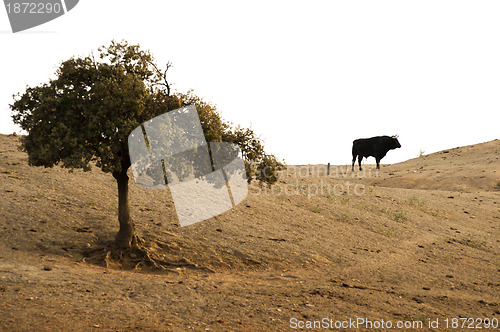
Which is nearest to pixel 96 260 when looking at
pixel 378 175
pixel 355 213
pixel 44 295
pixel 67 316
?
pixel 44 295

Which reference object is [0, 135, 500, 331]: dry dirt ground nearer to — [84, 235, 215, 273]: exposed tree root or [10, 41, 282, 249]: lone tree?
[84, 235, 215, 273]: exposed tree root

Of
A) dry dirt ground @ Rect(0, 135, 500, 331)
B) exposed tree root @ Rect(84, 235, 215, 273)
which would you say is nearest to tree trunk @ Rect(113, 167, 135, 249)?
exposed tree root @ Rect(84, 235, 215, 273)

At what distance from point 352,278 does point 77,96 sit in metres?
11.0

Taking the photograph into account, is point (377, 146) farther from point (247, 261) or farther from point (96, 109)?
point (96, 109)

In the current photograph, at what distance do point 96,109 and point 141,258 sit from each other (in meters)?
5.37

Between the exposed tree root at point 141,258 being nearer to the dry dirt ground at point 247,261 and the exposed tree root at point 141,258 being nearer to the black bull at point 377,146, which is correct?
the dry dirt ground at point 247,261

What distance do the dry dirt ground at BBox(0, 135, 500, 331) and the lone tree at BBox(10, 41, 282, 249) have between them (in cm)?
349

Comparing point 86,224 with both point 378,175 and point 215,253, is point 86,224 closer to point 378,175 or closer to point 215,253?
point 215,253

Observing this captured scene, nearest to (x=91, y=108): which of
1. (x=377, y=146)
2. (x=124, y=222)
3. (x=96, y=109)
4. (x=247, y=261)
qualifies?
(x=96, y=109)

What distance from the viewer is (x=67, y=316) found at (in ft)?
31.1

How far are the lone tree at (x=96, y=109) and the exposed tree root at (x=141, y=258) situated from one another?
3.22 meters

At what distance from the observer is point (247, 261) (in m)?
15.5

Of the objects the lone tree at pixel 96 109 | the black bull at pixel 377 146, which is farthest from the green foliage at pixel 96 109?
the black bull at pixel 377 146

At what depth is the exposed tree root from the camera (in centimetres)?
1429
